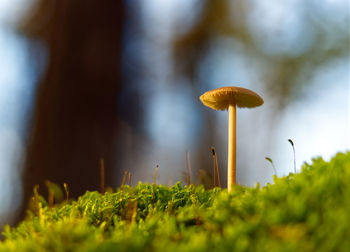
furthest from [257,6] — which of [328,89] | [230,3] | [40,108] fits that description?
[40,108]

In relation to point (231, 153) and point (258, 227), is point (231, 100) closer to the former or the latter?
point (231, 153)

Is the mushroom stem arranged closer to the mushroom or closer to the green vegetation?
the mushroom

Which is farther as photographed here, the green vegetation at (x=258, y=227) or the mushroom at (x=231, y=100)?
the mushroom at (x=231, y=100)

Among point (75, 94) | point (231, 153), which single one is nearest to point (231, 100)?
point (231, 153)

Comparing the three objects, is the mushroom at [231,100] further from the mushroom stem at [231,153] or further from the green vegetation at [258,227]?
the green vegetation at [258,227]

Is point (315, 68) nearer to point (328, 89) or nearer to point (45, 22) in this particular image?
point (328, 89)

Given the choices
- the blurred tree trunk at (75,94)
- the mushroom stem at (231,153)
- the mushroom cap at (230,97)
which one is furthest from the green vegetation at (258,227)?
the blurred tree trunk at (75,94)
